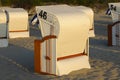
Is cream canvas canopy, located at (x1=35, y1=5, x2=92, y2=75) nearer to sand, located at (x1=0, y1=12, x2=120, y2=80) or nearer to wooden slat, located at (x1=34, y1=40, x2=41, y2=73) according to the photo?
wooden slat, located at (x1=34, y1=40, x2=41, y2=73)

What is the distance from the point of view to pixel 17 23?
16.8 meters

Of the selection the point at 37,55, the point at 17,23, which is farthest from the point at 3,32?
→ the point at 37,55

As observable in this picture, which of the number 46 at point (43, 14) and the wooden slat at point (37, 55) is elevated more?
the number 46 at point (43, 14)

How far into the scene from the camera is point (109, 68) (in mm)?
9539

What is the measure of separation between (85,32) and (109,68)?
47.0 inches

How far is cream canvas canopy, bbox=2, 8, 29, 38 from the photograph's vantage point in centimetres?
1672

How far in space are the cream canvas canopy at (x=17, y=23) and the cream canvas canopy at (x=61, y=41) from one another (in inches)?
295

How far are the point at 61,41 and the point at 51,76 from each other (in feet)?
2.81

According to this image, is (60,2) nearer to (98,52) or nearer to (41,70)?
(98,52)

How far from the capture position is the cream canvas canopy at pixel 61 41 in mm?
8712

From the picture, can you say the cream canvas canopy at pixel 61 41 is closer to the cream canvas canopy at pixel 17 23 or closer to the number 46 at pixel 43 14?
the number 46 at pixel 43 14

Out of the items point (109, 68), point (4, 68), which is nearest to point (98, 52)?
point (109, 68)

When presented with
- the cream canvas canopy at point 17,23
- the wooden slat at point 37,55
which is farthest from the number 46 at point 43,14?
the cream canvas canopy at point 17,23

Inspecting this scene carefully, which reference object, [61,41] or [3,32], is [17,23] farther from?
[61,41]
